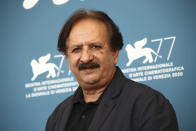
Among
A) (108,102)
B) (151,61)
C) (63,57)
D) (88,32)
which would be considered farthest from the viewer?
(63,57)

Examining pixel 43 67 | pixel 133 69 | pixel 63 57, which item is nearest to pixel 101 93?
pixel 133 69

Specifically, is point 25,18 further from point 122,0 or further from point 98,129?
point 98,129

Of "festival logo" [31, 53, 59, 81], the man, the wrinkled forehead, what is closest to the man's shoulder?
the man

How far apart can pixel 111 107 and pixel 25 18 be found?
189 cm

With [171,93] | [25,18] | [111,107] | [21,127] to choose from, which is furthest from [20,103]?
[111,107]

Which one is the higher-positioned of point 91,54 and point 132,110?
point 91,54

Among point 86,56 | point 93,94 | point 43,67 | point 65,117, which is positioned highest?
point 86,56

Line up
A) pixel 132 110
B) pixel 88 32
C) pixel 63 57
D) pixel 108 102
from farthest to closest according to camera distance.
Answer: pixel 63 57 → pixel 88 32 → pixel 108 102 → pixel 132 110

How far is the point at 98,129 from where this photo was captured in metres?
1.50

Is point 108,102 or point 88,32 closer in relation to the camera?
point 108,102

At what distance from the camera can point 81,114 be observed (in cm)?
172

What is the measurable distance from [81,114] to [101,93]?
0.17 metres

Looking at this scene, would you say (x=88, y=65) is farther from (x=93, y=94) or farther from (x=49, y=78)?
(x=49, y=78)

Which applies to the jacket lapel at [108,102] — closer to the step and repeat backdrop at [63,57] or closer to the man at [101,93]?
the man at [101,93]
